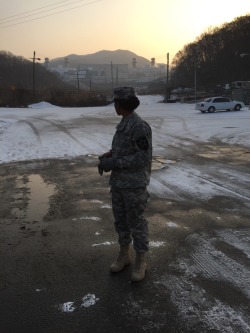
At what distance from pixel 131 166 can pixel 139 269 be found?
105 centimetres

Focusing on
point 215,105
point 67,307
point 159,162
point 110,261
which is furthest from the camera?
point 215,105

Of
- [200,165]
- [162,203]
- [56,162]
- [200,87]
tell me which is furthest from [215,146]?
[200,87]

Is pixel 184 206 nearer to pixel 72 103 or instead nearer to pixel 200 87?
pixel 72 103

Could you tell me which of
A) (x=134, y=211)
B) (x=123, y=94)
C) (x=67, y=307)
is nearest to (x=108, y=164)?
(x=134, y=211)

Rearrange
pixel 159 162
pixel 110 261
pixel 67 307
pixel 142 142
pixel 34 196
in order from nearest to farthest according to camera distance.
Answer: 1. pixel 67 307
2. pixel 142 142
3. pixel 110 261
4. pixel 34 196
5. pixel 159 162

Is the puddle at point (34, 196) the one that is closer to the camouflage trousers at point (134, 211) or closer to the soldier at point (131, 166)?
the camouflage trousers at point (134, 211)

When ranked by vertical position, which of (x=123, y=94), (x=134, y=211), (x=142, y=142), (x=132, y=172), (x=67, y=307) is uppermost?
(x=123, y=94)

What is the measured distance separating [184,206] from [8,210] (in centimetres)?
296

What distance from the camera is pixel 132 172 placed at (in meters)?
4.20

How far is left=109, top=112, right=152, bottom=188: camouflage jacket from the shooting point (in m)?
4.07

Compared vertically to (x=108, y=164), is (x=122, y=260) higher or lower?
lower

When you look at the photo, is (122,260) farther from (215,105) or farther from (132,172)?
(215,105)

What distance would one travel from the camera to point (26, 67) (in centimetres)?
13988

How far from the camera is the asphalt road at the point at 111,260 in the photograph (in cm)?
349
